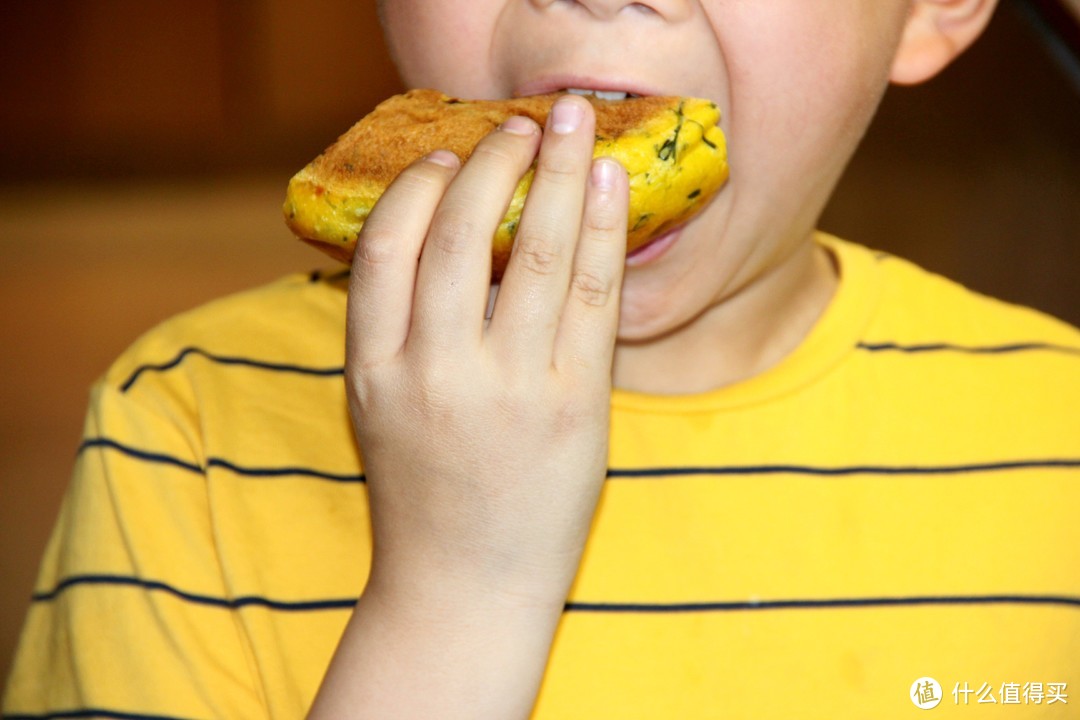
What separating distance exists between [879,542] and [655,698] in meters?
0.28

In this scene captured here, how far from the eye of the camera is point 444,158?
95cm

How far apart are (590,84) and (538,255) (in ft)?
0.70

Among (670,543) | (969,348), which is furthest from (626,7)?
(969,348)

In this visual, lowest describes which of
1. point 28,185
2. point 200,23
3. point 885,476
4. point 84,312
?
point 84,312

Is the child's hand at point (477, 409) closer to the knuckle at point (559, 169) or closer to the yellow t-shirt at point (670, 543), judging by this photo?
the knuckle at point (559, 169)

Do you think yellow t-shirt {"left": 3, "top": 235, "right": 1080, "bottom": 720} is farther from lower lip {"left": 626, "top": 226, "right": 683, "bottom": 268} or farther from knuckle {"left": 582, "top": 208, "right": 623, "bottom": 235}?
knuckle {"left": 582, "top": 208, "right": 623, "bottom": 235}

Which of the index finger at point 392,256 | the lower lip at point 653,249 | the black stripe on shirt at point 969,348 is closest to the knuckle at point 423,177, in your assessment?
the index finger at point 392,256

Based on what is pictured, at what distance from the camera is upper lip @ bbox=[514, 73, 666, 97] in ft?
3.45

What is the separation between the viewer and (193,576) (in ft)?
3.63

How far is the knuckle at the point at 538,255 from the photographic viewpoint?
0.92 meters

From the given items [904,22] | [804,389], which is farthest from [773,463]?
[904,22]

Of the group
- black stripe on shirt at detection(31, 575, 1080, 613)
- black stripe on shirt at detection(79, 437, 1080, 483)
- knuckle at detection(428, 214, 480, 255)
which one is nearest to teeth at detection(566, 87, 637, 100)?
knuckle at detection(428, 214, 480, 255)

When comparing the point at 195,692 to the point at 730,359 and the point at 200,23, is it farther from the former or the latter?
the point at 200,23

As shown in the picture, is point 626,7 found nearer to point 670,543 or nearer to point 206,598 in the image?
point 670,543
